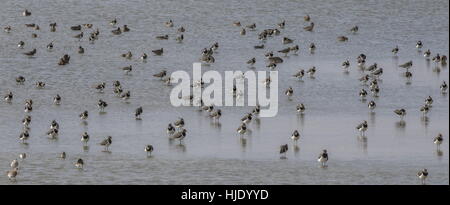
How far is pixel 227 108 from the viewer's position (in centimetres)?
4203

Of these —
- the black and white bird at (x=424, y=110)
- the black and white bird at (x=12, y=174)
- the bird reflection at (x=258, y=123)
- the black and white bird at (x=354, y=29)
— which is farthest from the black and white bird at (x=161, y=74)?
the black and white bird at (x=12, y=174)

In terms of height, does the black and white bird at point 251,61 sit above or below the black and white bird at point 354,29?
below

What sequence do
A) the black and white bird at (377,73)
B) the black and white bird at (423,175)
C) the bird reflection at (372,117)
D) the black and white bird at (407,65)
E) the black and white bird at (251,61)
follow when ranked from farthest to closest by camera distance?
the black and white bird at (251,61) < the black and white bird at (407,65) < the black and white bird at (377,73) < the bird reflection at (372,117) < the black and white bird at (423,175)

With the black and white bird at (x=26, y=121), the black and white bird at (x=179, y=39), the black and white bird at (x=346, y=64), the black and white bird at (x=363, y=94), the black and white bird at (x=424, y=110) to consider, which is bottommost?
the black and white bird at (x=26, y=121)

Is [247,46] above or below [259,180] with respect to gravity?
above

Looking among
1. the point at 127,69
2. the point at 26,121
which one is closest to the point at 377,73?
the point at 127,69

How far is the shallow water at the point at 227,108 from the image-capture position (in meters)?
34.2

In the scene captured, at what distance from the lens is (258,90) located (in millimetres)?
45500

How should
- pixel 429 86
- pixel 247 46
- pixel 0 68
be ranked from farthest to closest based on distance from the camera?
pixel 247 46, pixel 0 68, pixel 429 86

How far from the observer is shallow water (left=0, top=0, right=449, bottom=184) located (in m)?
34.2

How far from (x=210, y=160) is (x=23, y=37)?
82.2ft

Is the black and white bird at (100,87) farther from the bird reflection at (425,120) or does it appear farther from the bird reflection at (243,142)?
the bird reflection at (425,120)

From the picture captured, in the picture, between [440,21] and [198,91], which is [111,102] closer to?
[198,91]

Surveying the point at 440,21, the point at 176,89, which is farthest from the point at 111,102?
the point at 440,21
